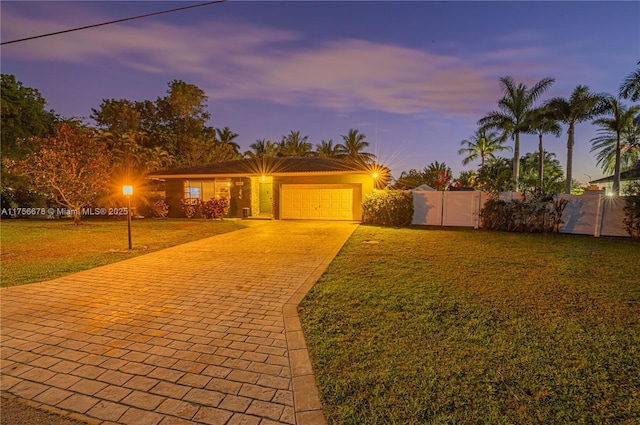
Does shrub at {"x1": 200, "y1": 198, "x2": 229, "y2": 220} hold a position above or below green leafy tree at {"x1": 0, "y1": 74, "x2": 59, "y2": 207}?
below

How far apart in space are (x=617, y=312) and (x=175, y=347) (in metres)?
5.53

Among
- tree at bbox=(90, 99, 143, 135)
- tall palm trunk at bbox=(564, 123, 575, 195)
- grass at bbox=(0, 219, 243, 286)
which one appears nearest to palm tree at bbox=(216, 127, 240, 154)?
tree at bbox=(90, 99, 143, 135)

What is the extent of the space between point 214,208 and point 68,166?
252 inches

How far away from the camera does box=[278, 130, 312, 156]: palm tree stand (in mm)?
38372

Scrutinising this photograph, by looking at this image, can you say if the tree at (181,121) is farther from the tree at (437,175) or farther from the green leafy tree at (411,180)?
the tree at (437,175)

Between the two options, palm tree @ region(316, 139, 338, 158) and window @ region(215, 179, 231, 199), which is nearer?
window @ region(215, 179, 231, 199)

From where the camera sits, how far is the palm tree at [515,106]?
80.7ft

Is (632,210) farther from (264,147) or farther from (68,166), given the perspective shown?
(264,147)

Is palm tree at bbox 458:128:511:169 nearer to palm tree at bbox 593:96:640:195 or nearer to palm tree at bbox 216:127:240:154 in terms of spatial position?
palm tree at bbox 593:96:640:195

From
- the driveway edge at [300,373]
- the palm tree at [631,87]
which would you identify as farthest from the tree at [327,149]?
the driveway edge at [300,373]

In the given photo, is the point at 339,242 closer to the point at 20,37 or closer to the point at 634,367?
the point at 634,367

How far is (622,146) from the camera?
2291cm

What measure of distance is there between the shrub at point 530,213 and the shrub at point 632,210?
1658 mm

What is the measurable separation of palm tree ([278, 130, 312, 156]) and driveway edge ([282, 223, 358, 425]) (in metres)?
35.0
